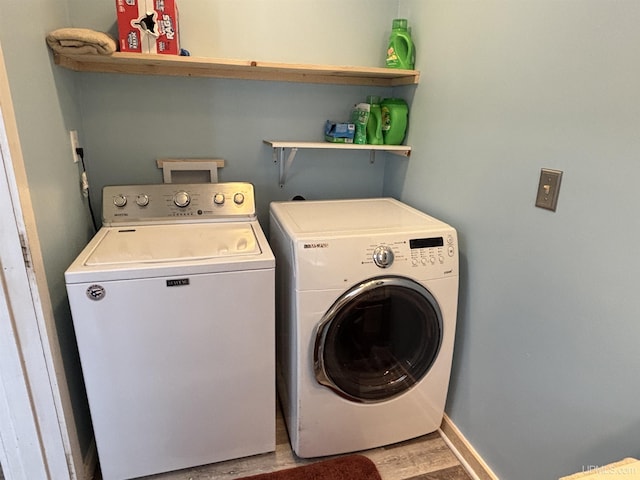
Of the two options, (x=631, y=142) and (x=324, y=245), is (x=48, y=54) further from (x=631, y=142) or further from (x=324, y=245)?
(x=631, y=142)

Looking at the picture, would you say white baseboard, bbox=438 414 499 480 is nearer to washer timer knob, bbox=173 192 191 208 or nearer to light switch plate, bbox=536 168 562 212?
light switch plate, bbox=536 168 562 212

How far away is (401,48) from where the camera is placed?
193cm

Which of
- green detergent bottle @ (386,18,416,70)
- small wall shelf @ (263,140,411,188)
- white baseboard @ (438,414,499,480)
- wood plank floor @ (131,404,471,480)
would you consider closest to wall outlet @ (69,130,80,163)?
small wall shelf @ (263,140,411,188)

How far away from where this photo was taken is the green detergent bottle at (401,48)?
190 centimetres

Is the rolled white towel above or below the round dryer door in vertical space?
above

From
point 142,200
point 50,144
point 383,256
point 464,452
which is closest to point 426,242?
point 383,256

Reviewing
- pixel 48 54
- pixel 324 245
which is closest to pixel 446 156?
pixel 324 245

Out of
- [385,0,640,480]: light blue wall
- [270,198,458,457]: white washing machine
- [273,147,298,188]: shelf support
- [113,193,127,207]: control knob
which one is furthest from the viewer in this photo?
[273,147,298,188]: shelf support

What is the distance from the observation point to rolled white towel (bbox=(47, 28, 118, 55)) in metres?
1.37

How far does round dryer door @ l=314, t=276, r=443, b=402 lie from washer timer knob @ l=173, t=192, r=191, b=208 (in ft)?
2.86

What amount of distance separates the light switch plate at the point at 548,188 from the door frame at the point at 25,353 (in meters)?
1.52

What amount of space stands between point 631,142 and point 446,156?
77cm

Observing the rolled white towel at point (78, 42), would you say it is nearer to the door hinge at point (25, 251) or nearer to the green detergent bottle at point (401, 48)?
the door hinge at point (25, 251)

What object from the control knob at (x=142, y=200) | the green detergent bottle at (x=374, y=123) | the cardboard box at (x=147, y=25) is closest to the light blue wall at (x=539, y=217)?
the green detergent bottle at (x=374, y=123)
